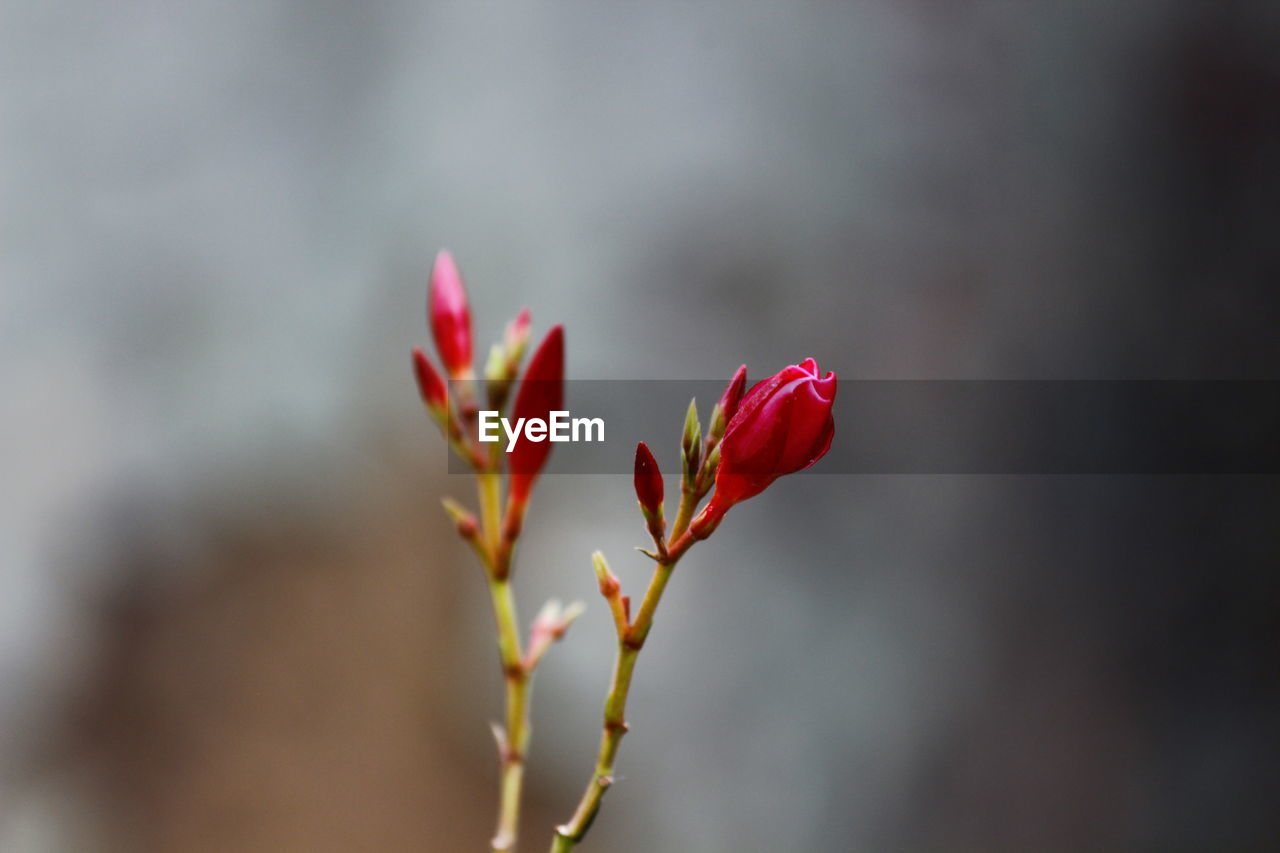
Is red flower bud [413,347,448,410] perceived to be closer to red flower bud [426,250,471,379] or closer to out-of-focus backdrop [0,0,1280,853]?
red flower bud [426,250,471,379]

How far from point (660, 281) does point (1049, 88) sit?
77 cm

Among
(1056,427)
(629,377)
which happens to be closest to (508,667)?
(629,377)

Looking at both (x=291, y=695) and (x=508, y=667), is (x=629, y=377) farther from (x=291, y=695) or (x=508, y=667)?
(x=508, y=667)

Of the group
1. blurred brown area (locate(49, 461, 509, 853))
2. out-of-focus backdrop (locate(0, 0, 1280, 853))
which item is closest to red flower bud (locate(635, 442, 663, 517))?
out-of-focus backdrop (locate(0, 0, 1280, 853))

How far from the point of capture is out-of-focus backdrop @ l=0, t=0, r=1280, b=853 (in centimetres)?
152

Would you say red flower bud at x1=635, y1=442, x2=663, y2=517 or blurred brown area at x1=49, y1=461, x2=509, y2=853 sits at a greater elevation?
red flower bud at x1=635, y1=442, x2=663, y2=517

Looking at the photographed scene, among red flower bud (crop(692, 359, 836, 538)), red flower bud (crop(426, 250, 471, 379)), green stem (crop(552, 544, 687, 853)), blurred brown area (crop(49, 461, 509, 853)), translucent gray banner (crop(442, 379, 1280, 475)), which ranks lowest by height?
blurred brown area (crop(49, 461, 509, 853))

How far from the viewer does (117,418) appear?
5.12 ft

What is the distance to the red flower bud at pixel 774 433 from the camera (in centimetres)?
32

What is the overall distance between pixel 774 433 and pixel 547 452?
106mm

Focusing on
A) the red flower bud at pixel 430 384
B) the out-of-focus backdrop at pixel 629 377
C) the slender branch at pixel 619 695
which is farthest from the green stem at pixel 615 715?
the out-of-focus backdrop at pixel 629 377

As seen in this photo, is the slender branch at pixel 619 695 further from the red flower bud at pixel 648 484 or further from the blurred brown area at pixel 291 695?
the blurred brown area at pixel 291 695

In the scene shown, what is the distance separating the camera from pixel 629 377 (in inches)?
64.1

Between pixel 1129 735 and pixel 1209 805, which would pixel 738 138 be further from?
pixel 1209 805
